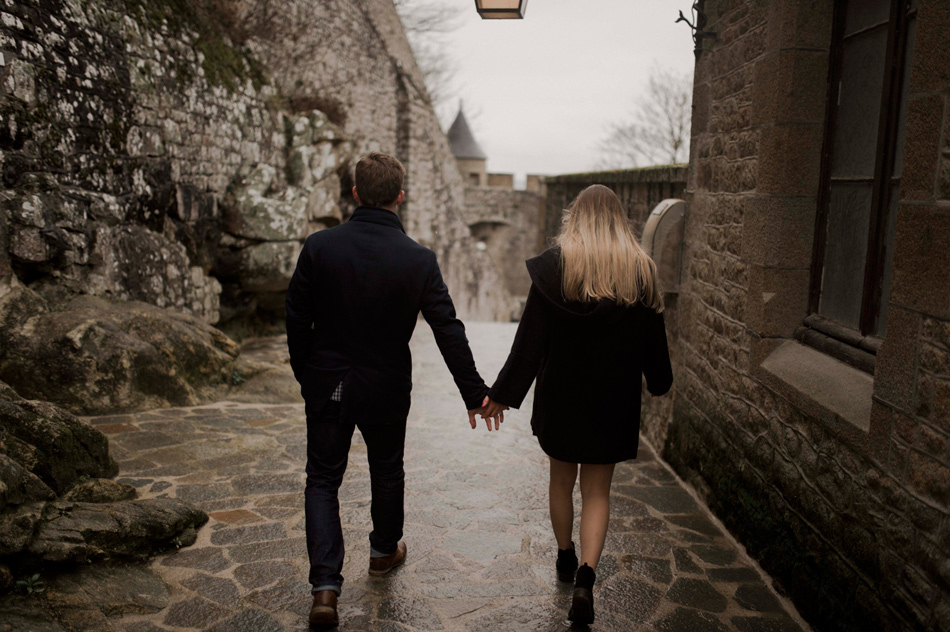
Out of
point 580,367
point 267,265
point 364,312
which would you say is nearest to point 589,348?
point 580,367

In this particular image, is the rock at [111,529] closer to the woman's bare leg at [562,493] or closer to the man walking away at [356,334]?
the man walking away at [356,334]

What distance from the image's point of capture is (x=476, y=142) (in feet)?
134

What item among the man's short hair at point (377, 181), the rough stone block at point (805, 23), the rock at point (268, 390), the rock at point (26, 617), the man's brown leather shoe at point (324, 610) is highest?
the rough stone block at point (805, 23)

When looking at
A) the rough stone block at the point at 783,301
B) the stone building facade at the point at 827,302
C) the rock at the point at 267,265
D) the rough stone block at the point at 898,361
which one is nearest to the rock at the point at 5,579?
the stone building facade at the point at 827,302

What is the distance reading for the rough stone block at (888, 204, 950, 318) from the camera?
2373 millimetres

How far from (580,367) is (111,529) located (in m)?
2.10

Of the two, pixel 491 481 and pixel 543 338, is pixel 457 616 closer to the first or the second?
pixel 543 338

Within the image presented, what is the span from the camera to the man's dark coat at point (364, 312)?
3078mm

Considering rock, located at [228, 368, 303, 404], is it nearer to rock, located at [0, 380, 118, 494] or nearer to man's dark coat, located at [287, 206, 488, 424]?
rock, located at [0, 380, 118, 494]

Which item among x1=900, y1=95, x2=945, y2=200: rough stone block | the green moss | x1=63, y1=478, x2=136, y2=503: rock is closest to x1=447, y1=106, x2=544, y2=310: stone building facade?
the green moss

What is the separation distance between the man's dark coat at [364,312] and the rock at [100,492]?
137 centimetres

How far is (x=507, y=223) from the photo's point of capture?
119ft

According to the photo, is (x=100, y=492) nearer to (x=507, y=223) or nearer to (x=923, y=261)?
(x=923, y=261)

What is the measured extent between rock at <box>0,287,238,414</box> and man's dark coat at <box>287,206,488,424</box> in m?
3.09
